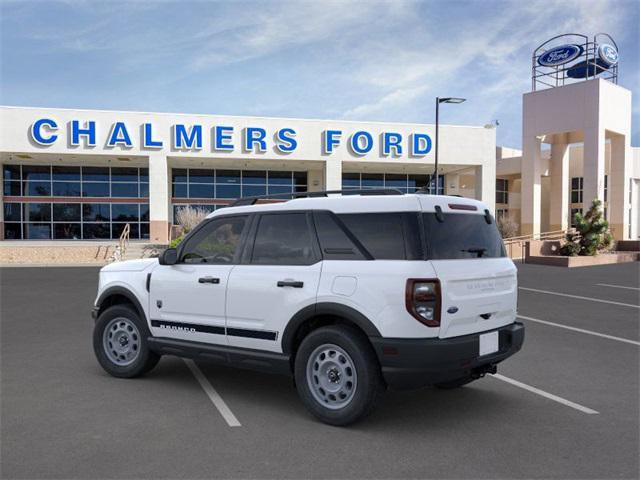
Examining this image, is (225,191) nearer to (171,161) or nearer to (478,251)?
(171,161)

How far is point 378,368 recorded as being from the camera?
4.45 meters

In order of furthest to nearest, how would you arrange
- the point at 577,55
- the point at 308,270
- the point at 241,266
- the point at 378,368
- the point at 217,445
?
the point at 577,55 < the point at 241,266 < the point at 308,270 < the point at 378,368 < the point at 217,445

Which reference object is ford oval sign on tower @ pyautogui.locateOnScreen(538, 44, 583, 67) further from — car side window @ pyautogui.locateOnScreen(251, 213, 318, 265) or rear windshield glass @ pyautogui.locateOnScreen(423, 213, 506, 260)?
car side window @ pyautogui.locateOnScreen(251, 213, 318, 265)

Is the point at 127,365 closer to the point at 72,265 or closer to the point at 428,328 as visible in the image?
the point at 428,328

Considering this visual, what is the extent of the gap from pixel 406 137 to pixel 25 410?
102ft

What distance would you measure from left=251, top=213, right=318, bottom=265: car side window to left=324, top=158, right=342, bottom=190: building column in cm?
2821

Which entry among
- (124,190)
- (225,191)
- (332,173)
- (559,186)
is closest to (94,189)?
(124,190)

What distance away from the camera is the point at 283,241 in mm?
5070

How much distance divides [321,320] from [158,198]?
94.4 feet

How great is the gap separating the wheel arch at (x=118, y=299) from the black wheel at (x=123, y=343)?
11cm

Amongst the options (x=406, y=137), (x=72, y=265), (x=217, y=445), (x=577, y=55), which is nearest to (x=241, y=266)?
(x=217, y=445)

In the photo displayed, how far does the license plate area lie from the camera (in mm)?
4578

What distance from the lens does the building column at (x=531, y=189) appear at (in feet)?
113

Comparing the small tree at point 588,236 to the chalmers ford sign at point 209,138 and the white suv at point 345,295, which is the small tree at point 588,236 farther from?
the white suv at point 345,295
